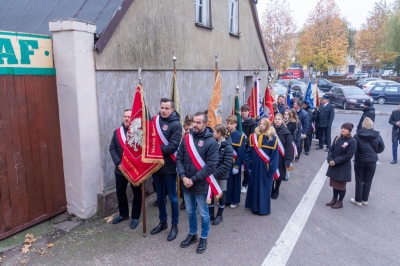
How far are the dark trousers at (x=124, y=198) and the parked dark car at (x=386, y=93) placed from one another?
2304 centimetres

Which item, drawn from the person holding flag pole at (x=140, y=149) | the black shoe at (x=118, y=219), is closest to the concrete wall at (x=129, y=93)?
the black shoe at (x=118, y=219)

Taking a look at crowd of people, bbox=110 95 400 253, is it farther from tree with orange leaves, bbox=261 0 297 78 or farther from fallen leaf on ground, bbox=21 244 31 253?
tree with orange leaves, bbox=261 0 297 78

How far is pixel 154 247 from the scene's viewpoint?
4609mm

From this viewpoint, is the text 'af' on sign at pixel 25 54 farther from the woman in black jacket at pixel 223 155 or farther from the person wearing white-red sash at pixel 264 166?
the person wearing white-red sash at pixel 264 166

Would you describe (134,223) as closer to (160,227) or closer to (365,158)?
(160,227)

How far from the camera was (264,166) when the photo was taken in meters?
5.72

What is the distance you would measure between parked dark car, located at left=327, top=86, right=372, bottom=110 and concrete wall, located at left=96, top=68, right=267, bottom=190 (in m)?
14.7

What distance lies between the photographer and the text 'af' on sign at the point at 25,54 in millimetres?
4379

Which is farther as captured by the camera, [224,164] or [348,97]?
[348,97]

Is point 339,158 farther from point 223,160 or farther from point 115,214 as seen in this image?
point 115,214

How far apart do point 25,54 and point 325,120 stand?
A: 8974 mm

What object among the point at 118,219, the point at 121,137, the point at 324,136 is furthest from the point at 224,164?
the point at 324,136

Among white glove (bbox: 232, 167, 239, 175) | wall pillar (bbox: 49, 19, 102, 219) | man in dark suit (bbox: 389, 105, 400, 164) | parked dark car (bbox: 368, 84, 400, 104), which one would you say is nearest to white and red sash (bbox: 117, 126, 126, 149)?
wall pillar (bbox: 49, 19, 102, 219)

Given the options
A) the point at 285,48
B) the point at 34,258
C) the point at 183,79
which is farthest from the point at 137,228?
the point at 285,48
